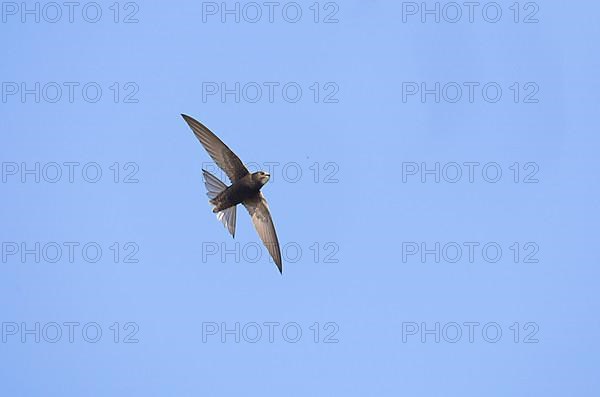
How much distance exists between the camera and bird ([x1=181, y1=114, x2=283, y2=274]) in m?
9.70

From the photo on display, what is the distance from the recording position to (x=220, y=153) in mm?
9820

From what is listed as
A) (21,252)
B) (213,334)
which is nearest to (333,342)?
(213,334)

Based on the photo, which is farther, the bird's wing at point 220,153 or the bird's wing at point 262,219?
the bird's wing at point 262,219

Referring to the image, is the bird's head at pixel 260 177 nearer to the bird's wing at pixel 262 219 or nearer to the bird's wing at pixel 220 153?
the bird's wing at pixel 220 153

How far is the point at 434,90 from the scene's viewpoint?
Result: 12.0 meters

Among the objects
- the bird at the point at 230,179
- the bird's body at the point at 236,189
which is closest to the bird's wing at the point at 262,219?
the bird at the point at 230,179

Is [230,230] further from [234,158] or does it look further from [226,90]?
[226,90]

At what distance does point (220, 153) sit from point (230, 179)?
0.28 metres

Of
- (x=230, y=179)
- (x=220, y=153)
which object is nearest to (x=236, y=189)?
(x=230, y=179)

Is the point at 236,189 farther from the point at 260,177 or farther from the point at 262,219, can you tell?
the point at 262,219

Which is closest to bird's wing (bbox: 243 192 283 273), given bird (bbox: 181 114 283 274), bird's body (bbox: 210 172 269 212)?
bird (bbox: 181 114 283 274)

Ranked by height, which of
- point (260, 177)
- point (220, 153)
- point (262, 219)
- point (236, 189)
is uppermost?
point (220, 153)

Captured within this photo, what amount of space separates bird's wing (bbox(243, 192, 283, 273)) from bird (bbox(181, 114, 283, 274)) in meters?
0.04

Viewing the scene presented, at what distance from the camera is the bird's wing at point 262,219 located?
1003cm
